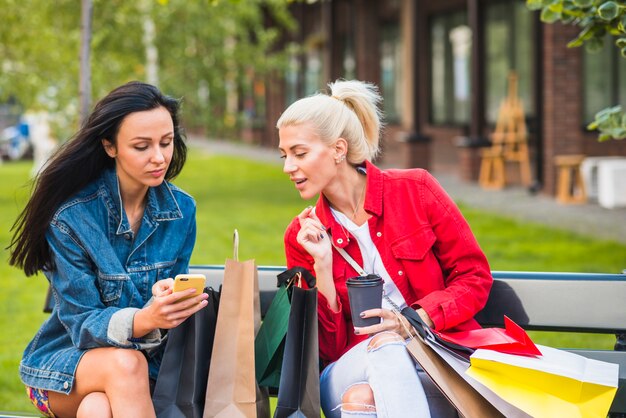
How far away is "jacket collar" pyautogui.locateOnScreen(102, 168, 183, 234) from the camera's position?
357cm

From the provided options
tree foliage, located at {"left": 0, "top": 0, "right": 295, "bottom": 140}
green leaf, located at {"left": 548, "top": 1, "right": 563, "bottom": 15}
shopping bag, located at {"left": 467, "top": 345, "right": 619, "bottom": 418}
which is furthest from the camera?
tree foliage, located at {"left": 0, "top": 0, "right": 295, "bottom": 140}

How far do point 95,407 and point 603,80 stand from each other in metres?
13.4

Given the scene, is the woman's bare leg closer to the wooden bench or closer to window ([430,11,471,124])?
the wooden bench

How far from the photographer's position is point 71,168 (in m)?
3.53

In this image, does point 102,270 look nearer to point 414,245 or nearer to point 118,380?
point 118,380

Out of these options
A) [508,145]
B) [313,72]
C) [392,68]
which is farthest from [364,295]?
[313,72]

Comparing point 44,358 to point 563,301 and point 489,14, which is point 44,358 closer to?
point 563,301

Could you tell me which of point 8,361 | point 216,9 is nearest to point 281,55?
point 216,9

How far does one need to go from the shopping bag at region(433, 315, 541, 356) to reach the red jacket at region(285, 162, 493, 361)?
0.44 feet

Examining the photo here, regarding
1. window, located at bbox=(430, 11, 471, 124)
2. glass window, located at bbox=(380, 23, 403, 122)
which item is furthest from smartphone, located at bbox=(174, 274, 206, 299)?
glass window, located at bbox=(380, 23, 403, 122)

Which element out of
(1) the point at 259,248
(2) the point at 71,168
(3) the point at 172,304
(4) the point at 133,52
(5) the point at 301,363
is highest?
(4) the point at 133,52

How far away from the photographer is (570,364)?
127 inches

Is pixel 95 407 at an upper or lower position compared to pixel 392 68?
lower

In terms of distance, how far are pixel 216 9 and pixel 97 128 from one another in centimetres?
1180
